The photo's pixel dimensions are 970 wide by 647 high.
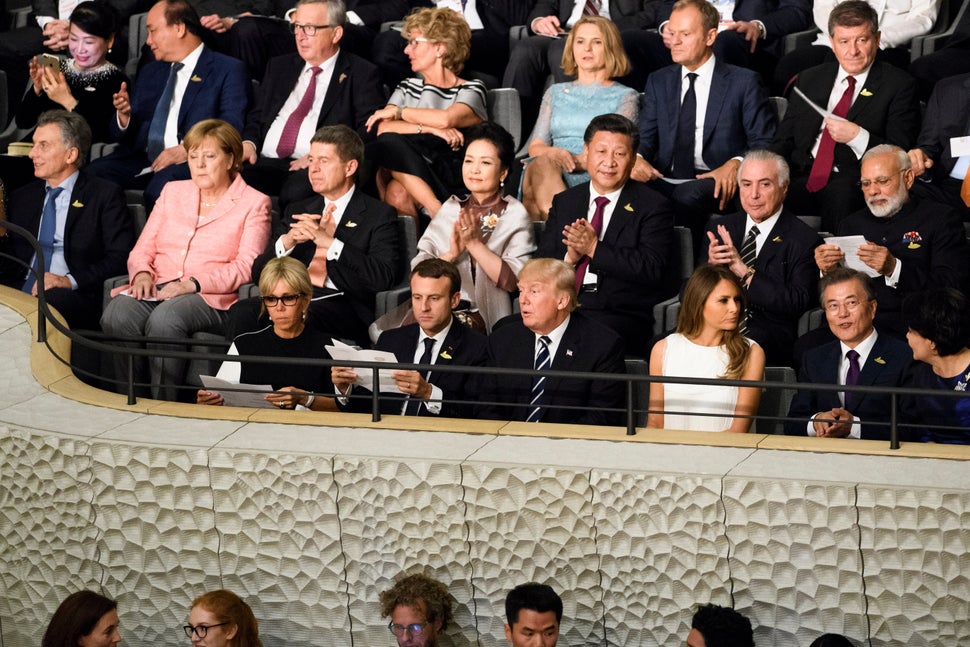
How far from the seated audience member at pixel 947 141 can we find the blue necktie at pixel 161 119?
3.11 meters

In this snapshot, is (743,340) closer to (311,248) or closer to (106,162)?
(311,248)

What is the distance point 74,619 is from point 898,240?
2916 millimetres

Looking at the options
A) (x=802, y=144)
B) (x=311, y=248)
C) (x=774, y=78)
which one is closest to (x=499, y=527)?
(x=311, y=248)

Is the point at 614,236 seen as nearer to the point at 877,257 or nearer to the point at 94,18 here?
the point at 877,257

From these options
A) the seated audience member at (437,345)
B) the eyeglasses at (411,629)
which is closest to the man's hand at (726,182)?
the seated audience member at (437,345)

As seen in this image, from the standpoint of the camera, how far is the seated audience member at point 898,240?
4.94 metres

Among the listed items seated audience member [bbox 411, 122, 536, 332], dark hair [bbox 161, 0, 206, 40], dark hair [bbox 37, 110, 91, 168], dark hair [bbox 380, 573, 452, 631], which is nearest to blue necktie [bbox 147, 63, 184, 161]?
dark hair [bbox 161, 0, 206, 40]

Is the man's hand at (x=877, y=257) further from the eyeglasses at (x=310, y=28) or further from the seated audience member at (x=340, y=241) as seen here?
the eyeglasses at (x=310, y=28)

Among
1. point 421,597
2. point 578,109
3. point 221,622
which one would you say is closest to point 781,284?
point 578,109

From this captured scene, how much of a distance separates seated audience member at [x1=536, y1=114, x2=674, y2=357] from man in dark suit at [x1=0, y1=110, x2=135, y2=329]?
171cm

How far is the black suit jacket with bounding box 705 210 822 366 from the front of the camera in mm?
4938

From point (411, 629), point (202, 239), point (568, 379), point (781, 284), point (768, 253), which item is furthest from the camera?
point (202, 239)

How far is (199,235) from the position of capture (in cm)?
560

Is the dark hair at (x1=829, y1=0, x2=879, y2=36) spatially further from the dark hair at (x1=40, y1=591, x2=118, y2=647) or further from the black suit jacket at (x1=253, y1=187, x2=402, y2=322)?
the dark hair at (x1=40, y1=591, x2=118, y2=647)
